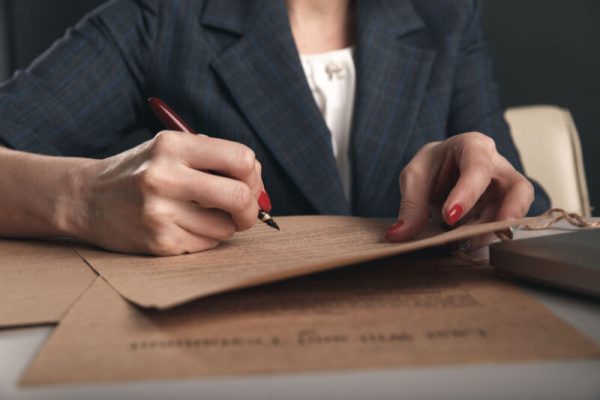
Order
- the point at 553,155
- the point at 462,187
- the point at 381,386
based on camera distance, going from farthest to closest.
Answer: the point at 553,155, the point at 462,187, the point at 381,386

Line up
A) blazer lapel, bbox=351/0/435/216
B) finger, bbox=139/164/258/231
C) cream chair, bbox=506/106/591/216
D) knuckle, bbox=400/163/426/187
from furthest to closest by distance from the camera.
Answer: cream chair, bbox=506/106/591/216, blazer lapel, bbox=351/0/435/216, knuckle, bbox=400/163/426/187, finger, bbox=139/164/258/231

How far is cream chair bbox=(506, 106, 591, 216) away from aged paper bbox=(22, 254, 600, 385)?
117 centimetres

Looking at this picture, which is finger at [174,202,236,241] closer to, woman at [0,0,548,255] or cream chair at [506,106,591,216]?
woman at [0,0,548,255]

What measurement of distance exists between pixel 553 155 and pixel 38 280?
1.35 meters

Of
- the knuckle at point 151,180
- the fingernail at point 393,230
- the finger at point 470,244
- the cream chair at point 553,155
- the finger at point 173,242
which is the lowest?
the cream chair at point 553,155

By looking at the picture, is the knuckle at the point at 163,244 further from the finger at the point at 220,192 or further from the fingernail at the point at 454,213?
the fingernail at the point at 454,213

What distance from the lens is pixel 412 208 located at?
2.17 ft

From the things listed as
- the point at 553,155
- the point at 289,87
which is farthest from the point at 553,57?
the point at 289,87

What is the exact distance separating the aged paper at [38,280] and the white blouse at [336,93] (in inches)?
23.0

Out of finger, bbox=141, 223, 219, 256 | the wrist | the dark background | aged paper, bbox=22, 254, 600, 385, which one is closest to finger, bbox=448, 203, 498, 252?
aged paper, bbox=22, 254, 600, 385

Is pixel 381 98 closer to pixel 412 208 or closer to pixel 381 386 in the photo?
pixel 412 208

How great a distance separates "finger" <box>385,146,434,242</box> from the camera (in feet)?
2.08

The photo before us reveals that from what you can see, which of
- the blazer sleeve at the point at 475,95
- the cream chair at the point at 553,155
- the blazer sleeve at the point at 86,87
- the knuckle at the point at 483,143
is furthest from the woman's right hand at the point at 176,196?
the cream chair at the point at 553,155

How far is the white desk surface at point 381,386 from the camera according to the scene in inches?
12.5
